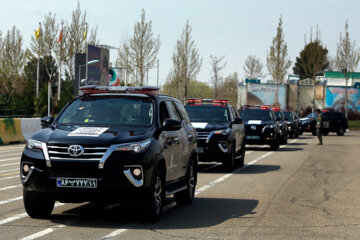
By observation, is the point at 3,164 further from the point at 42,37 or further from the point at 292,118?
the point at 42,37

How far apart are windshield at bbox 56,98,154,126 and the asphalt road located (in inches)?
49.5

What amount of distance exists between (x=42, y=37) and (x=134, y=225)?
58.3 metres

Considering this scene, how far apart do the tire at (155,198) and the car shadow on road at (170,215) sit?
0.11m

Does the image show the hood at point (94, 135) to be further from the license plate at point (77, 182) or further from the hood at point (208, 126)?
the hood at point (208, 126)

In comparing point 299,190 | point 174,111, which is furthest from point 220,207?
point 299,190

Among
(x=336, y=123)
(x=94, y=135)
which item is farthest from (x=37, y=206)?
(x=336, y=123)

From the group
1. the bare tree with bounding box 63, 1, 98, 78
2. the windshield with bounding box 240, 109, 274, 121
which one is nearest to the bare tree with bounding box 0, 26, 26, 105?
the bare tree with bounding box 63, 1, 98, 78

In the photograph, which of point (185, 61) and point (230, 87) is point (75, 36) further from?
point (230, 87)

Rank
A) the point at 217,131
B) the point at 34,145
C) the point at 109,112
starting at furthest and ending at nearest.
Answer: the point at 217,131
the point at 109,112
the point at 34,145

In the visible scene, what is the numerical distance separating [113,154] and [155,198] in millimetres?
889

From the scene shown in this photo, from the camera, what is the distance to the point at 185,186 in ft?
34.8

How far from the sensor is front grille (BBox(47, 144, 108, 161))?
325 inches

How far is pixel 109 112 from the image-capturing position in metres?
9.58

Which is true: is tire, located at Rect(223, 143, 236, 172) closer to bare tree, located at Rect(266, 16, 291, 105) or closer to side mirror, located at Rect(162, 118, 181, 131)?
side mirror, located at Rect(162, 118, 181, 131)
